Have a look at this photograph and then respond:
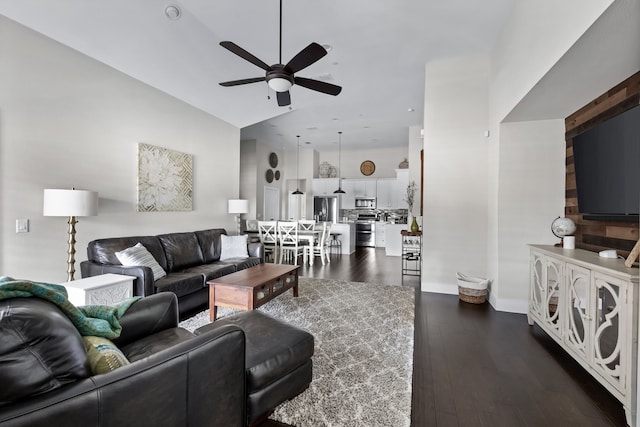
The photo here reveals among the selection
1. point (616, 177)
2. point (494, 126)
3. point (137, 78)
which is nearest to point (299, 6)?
point (137, 78)

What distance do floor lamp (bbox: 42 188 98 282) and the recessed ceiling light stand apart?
1.98 meters

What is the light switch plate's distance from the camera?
265 cm

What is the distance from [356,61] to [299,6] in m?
1.35

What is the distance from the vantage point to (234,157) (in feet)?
18.7

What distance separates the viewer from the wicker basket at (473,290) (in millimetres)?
3754

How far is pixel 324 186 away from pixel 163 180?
6.18 meters

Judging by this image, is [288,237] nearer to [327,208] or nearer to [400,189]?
[327,208]

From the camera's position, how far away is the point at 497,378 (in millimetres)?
2102

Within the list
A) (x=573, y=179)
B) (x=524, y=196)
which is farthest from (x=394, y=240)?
(x=573, y=179)

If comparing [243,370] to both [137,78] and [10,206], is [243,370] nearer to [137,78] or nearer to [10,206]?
[10,206]

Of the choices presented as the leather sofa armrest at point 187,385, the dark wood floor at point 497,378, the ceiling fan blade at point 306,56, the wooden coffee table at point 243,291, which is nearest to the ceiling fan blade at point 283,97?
the ceiling fan blade at point 306,56

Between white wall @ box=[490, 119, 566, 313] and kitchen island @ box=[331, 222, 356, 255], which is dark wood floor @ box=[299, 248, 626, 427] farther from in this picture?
kitchen island @ box=[331, 222, 356, 255]

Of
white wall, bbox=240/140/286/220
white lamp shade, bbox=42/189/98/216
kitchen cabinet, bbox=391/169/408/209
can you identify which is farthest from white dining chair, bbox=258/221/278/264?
kitchen cabinet, bbox=391/169/408/209

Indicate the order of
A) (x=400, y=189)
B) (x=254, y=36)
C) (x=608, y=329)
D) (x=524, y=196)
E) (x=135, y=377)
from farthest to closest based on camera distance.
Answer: (x=400, y=189) → (x=254, y=36) → (x=524, y=196) → (x=608, y=329) → (x=135, y=377)
